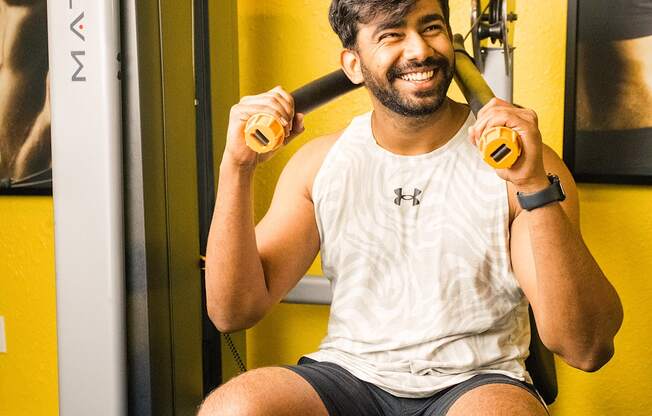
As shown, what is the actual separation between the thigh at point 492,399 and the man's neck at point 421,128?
1.43 ft

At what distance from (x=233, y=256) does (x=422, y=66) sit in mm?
475

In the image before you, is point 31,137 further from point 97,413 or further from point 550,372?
point 550,372

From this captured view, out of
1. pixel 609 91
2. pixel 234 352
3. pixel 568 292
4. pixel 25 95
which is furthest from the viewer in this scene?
pixel 25 95

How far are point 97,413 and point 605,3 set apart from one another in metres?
1.37

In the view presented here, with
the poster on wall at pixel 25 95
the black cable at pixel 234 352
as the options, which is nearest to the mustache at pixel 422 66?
the black cable at pixel 234 352

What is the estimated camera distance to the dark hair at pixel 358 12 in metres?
1.33

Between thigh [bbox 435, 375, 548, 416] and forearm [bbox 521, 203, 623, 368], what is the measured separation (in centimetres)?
10

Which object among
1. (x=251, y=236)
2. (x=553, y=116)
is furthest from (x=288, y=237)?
(x=553, y=116)

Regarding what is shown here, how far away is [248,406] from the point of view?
118 centimetres

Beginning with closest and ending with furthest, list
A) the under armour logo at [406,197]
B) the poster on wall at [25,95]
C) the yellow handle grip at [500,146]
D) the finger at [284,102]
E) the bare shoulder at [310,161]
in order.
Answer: the yellow handle grip at [500,146], the finger at [284,102], the under armour logo at [406,197], the bare shoulder at [310,161], the poster on wall at [25,95]

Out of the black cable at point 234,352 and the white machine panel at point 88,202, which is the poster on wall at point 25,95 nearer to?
the black cable at point 234,352

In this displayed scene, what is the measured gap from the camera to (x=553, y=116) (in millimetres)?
1803

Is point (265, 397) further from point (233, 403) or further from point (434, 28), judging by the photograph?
point (434, 28)

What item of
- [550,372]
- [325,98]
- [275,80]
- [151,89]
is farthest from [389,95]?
[275,80]
